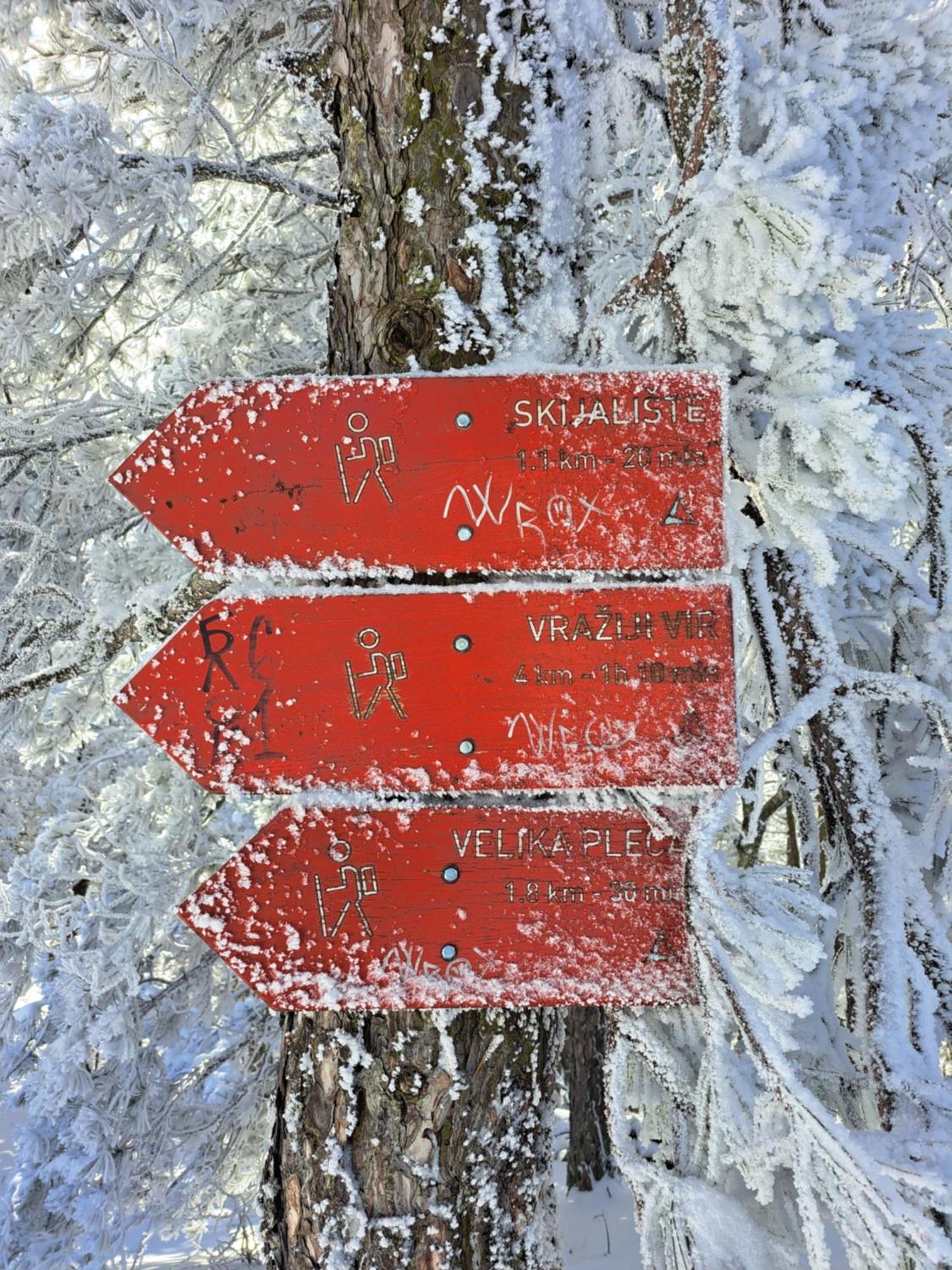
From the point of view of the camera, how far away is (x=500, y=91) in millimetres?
1570

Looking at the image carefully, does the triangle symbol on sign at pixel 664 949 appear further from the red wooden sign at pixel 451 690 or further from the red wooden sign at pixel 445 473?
the red wooden sign at pixel 445 473

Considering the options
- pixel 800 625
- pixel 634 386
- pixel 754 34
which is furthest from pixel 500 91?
pixel 800 625

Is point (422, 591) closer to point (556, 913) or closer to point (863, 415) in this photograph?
point (556, 913)

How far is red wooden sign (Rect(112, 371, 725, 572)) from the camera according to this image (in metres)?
1.34

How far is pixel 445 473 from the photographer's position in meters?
1.36

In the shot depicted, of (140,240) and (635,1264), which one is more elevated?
(140,240)

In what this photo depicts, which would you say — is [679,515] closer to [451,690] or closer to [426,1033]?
[451,690]

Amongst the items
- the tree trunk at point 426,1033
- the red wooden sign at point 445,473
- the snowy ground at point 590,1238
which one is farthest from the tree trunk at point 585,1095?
the red wooden sign at point 445,473

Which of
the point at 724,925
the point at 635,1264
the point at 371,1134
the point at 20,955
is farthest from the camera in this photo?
the point at 635,1264

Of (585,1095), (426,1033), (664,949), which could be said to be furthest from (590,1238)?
(664,949)

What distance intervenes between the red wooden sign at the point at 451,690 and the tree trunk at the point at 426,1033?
0.50 m

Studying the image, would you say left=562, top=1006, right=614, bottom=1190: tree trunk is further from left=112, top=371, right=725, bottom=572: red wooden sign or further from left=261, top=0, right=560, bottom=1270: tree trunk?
left=112, top=371, right=725, bottom=572: red wooden sign

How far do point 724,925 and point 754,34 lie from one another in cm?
153

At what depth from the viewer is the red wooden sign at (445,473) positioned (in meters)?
1.34
